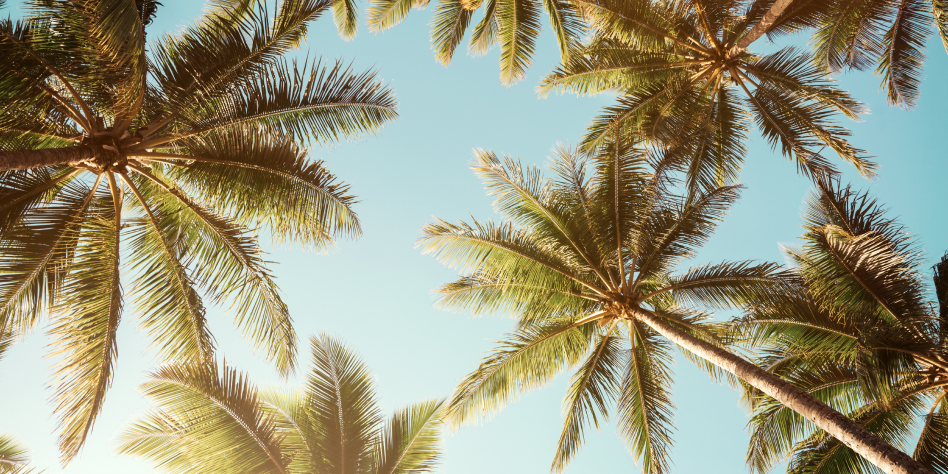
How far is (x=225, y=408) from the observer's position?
22.5 feet

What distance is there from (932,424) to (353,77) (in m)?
10.1

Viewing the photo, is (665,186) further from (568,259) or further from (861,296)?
(861,296)

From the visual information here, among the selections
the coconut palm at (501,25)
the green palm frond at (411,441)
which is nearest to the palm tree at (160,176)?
the green palm frond at (411,441)

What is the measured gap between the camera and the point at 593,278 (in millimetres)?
9305

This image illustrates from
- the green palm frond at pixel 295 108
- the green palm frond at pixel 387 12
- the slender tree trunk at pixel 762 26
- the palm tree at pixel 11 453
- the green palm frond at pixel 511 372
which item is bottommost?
the palm tree at pixel 11 453

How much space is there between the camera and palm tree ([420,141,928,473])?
8820 millimetres

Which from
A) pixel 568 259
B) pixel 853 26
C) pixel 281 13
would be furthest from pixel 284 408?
pixel 853 26

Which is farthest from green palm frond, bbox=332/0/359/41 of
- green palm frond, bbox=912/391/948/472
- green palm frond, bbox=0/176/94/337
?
green palm frond, bbox=912/391/948/472

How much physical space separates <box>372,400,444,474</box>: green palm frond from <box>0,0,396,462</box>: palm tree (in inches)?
92.7

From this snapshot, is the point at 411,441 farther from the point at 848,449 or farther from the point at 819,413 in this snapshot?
the point at 848,449

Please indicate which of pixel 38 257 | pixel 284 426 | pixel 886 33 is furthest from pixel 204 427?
pixel 886 33

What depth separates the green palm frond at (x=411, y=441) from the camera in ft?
27.5

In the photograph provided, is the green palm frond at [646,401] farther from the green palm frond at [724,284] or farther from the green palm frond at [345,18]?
the green palm frond at [345,18]

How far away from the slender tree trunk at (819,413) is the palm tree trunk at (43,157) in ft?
26.3
